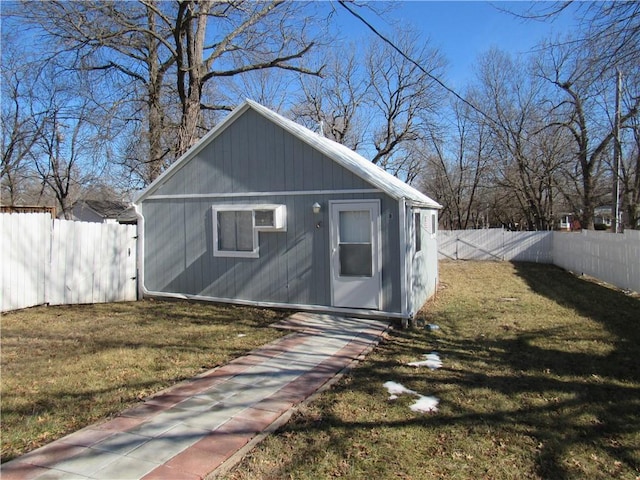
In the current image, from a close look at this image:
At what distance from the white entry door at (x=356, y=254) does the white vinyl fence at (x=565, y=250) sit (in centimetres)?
650

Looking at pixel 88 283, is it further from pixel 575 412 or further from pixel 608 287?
pixel 608 287

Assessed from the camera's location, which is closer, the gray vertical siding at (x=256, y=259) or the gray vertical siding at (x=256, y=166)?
the gray vertical siding at (x=256, y=259)

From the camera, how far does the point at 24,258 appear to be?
27.6 feet

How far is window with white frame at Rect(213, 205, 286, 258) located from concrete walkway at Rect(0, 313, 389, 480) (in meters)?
3.02

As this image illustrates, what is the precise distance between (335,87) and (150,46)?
13.5m

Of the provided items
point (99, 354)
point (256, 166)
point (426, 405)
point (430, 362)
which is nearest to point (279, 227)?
point (256, 166)

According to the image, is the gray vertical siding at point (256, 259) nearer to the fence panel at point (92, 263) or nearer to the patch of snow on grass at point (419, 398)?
the fence panel at point (92, 263)

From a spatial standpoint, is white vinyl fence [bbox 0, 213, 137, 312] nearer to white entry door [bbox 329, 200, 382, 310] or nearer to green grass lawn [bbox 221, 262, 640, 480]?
white entry door [bbox 329, 200, 382, 310]

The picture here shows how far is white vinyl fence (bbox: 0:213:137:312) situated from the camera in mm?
8258

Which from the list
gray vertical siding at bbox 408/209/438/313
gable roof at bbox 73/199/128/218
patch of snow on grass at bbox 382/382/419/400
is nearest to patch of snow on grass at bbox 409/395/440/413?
patch of snow on grass at bbox 382/382/419/400

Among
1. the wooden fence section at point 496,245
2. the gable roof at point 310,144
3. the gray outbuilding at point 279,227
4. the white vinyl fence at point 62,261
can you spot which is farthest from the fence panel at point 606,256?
the white vinyl fence at point 62,261

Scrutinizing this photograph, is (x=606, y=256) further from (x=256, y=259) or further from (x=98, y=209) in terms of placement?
(x=98, y=209)

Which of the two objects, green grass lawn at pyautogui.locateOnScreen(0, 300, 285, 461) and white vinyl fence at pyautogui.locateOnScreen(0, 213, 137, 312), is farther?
white vinyl fence at pyautogui.locateOnScreen(0, 213, 137, 312)

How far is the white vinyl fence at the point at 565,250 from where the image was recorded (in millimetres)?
10562
